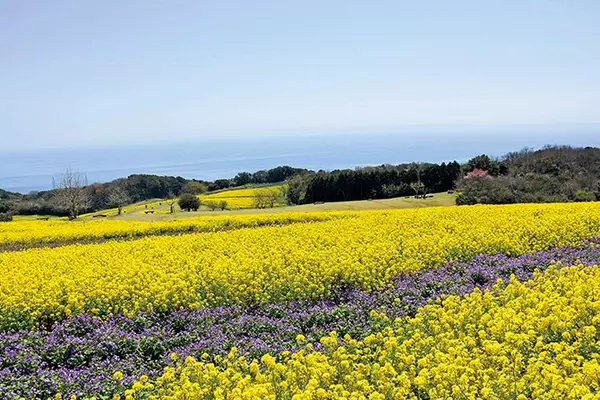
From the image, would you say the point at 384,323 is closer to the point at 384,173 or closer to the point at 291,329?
the point at 291,329

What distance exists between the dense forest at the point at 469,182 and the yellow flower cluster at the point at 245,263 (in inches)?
989

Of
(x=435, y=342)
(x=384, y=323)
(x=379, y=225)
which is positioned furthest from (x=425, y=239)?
(x=435, y=342)

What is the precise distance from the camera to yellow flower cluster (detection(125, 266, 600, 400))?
5.67 metres

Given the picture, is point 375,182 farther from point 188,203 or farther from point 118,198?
point 118,198

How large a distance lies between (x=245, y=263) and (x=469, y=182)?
41.2m

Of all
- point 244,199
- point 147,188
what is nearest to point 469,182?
point 244,199

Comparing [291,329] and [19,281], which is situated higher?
[19,281]

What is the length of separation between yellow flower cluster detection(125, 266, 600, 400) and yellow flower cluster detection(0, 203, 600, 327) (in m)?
3.96

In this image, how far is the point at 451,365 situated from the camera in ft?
19.7

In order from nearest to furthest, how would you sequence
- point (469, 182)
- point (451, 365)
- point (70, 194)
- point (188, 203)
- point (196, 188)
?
point (451, 365), point (469, 182), point (188, 203), point (70, 194), point (196, 188)

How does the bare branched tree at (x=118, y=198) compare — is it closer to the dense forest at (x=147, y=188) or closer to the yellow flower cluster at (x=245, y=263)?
the dense forest at (x=147, y=188)

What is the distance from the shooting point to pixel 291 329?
991cm

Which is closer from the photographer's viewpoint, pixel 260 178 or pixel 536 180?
Answer: pixel 536 180

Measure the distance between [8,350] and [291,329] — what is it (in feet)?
16.9
